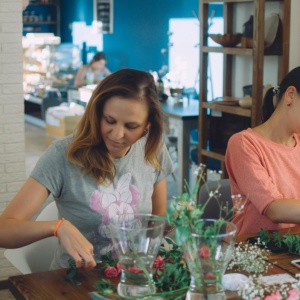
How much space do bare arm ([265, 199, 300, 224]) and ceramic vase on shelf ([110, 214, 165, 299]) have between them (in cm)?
81

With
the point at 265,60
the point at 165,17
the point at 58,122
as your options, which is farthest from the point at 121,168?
the point at 165,17

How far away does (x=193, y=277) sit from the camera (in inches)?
61.2

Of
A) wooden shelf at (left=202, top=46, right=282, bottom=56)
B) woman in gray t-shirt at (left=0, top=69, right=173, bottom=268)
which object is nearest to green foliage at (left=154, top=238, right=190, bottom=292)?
woman in gray t-shirt at (left=0, top=69, right=173, bottom=268)

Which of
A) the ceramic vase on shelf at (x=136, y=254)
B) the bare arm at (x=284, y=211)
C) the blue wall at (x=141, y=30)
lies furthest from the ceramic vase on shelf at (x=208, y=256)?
the blue wall at (x=141, y=30)

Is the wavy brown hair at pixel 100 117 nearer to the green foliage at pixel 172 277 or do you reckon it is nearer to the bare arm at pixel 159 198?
the bare arm at pixel 159 198

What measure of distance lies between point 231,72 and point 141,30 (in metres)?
5.99

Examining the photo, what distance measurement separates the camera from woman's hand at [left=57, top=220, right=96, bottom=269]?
181 centimetres

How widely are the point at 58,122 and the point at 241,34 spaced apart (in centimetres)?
402

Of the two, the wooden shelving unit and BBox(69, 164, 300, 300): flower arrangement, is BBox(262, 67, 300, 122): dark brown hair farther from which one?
the wooden shelving unit

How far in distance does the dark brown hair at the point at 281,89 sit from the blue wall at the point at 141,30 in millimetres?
7695

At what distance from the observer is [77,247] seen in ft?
5.95

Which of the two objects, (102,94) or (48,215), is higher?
(102,94)

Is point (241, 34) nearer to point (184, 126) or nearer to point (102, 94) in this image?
point (184, 126)

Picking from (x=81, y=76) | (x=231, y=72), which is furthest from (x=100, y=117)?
(x=81, y=76)
